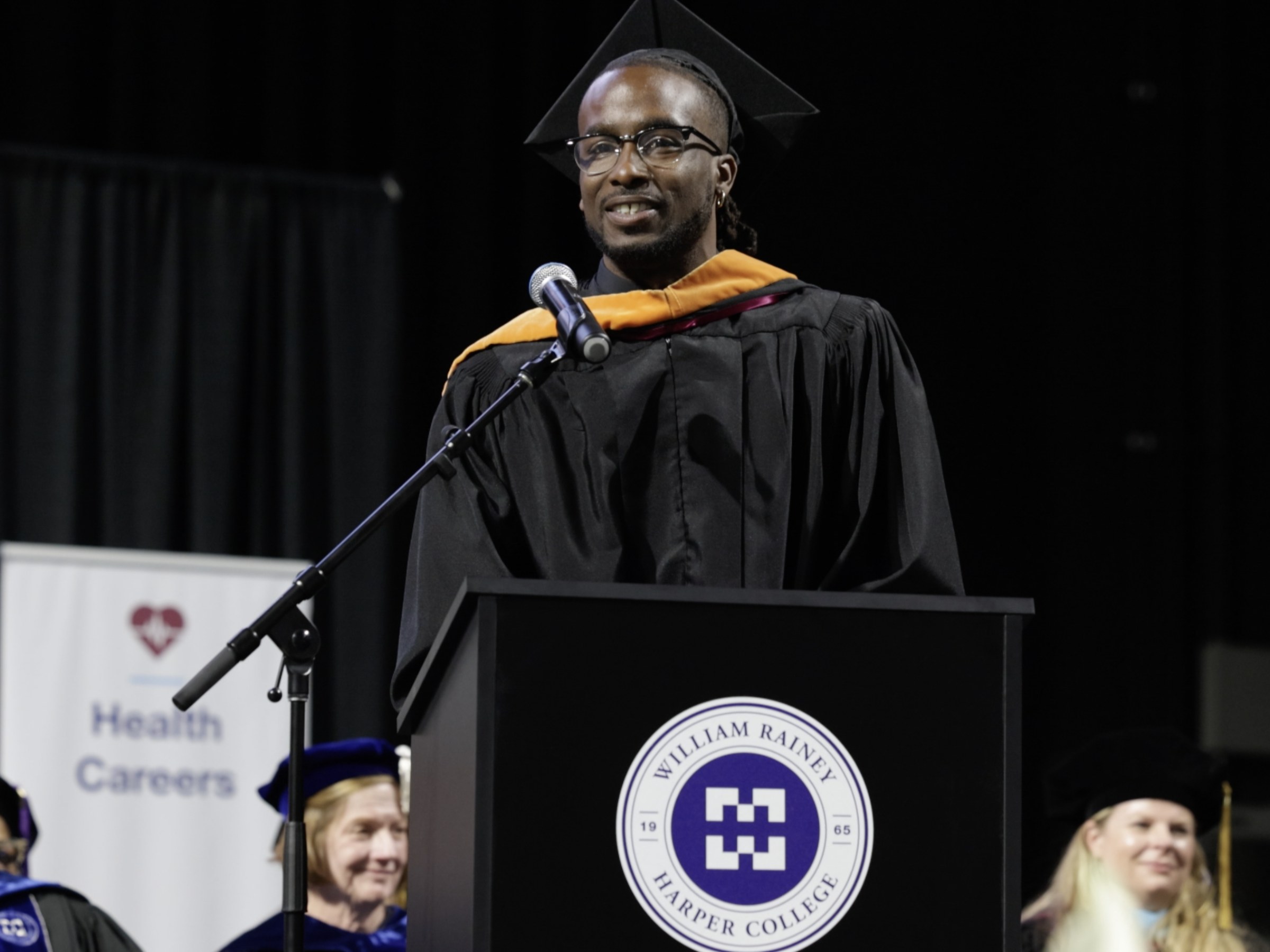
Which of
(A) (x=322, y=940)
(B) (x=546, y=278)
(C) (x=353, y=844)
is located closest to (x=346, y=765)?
(C) (x=353, y=844)

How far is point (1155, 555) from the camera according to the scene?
647cm

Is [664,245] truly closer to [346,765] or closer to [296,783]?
[296,783]

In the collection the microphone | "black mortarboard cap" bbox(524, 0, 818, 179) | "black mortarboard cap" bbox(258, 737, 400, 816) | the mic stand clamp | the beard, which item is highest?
"black mortarboard cap" bbox(524, 0, 818, 179)

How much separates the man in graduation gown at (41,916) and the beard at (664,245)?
2.27 m

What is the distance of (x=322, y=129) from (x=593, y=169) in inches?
176

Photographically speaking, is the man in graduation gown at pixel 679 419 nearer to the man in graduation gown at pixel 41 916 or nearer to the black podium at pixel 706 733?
the black podium at pixel 706 733

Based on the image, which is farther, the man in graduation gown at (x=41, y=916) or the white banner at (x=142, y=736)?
the white banner at (x=142, y=736)

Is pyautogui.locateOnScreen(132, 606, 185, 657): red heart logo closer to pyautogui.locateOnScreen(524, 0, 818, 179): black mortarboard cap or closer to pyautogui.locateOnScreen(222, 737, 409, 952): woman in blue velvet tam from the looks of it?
pyautogui.locateOnScreen(222, 737, 409, 952): woman in blue velvet tam

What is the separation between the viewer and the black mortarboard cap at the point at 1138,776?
4.48 meters

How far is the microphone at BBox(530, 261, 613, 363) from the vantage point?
2.01 m

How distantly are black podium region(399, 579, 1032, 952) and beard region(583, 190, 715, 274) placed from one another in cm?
72

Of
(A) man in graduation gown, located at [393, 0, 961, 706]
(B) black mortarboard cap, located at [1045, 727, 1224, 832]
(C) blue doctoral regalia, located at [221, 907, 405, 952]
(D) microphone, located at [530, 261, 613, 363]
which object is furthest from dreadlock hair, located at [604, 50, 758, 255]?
(B) black mortarboard cap, located at [1045, 727, 1224, 832]

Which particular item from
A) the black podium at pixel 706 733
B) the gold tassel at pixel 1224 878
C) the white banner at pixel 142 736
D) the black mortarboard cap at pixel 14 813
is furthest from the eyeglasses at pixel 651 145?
the white banner at pixel 142 736

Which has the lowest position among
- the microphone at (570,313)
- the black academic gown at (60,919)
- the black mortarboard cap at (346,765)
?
the black academic gown at (60,919)
